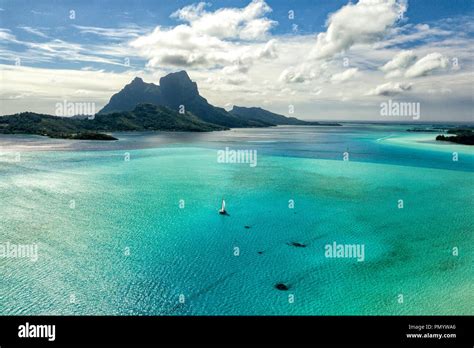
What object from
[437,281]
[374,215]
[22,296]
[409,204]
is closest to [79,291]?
[22,296]

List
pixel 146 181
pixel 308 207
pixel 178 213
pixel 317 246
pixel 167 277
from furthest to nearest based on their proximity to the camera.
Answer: pixel 146 181 → pixel 308 207 → pixel 178 213 → pixel 317 246 → pixel 167 277

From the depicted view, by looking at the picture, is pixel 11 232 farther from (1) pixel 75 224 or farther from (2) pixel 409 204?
(2) pixel 409 204


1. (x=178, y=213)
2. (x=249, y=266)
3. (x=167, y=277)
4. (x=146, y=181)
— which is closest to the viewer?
(x=167, y=277)

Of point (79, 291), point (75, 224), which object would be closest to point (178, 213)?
point (75, 224)

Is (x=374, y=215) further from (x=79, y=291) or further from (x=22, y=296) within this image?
(x=22, y=296)

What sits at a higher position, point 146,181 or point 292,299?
point 146,181

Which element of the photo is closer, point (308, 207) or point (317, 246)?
point (317, 246)
